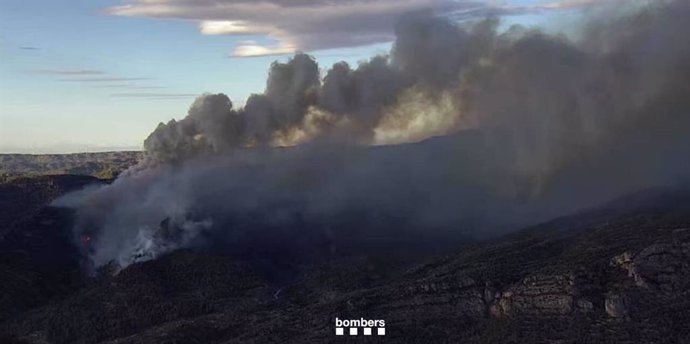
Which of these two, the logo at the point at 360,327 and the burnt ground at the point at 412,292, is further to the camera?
the logo at the point at 360,327

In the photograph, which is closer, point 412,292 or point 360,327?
point 360,327

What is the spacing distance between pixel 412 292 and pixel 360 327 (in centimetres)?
1179

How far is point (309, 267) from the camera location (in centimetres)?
14950

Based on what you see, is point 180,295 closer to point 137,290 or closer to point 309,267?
point 137,290

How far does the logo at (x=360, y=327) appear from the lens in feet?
341

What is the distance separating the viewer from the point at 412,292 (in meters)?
114

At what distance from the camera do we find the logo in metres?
104

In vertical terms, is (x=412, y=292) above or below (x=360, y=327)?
above

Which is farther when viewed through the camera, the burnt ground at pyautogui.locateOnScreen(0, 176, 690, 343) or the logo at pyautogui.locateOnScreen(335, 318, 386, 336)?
the logo at pyautogui.locateOnScreen(335, 318, 386, 336)

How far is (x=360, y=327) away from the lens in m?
106

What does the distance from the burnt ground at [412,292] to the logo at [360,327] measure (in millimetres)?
1453

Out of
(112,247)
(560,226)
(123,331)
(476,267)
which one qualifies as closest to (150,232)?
(112,247)

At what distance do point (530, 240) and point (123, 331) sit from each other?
231 ft

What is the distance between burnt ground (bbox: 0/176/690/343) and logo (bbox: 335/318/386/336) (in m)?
1.45
